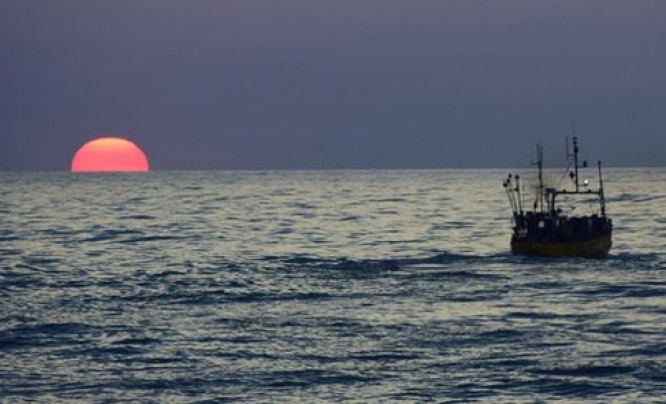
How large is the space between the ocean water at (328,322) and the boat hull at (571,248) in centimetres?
121

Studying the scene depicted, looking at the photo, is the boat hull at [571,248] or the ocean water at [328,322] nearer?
the ocean water at [328,322]

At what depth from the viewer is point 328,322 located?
4469 centimetres

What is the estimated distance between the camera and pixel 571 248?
232 ft

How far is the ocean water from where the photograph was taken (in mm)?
32750

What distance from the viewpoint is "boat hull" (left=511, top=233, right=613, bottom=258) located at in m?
70.6

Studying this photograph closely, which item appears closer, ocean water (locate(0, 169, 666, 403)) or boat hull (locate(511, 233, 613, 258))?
ocean water (locate(0, 169, 666, 403))

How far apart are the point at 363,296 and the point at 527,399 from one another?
2310 cm

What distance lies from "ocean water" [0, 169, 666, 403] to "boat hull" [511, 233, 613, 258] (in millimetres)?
1214

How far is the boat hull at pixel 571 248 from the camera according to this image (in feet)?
232

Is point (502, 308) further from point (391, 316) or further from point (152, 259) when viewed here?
point (152, 259)

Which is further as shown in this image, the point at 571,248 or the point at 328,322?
the point at 571,248

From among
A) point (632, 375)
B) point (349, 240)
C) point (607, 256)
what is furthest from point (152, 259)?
point (632, 375)

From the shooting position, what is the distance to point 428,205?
177500 millimetres

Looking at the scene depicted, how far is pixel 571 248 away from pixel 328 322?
3030 centimetres
